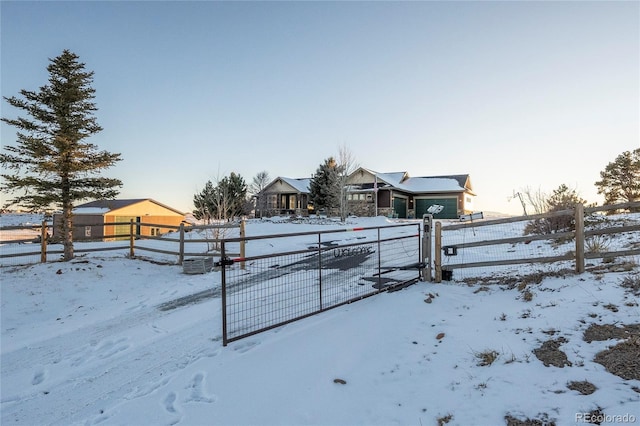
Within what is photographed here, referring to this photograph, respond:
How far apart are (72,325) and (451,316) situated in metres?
7.07

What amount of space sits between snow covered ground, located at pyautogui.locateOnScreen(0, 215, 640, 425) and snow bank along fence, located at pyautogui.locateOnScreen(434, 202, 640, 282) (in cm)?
46

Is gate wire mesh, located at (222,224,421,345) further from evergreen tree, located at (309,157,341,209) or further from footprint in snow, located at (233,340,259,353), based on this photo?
evergreen tree, located at (309,157,341,209)

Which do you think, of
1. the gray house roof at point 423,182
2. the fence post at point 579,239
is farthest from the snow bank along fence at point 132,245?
the gray house roof at point 423,182

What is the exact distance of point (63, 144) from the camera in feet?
34.9

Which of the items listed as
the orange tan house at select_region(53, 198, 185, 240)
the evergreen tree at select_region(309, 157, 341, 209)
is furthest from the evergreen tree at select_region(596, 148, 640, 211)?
the orange tan house at select_region(53, 198, 185, 240)

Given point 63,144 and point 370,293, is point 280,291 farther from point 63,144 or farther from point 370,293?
point 63,144

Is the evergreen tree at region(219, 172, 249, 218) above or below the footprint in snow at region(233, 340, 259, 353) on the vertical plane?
above

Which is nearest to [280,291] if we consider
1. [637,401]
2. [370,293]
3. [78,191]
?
[370,293]

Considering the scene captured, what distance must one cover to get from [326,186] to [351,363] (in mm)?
30602

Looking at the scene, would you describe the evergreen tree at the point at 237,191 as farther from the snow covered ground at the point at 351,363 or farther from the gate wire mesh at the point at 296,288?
the snow covered ground at the point at 351,363

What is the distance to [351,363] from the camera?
13.3 ft

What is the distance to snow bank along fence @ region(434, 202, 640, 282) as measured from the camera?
6113mm

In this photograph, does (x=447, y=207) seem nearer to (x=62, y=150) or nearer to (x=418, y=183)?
(x=418, y=183)

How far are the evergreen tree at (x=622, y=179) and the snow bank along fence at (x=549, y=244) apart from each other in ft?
63.7
